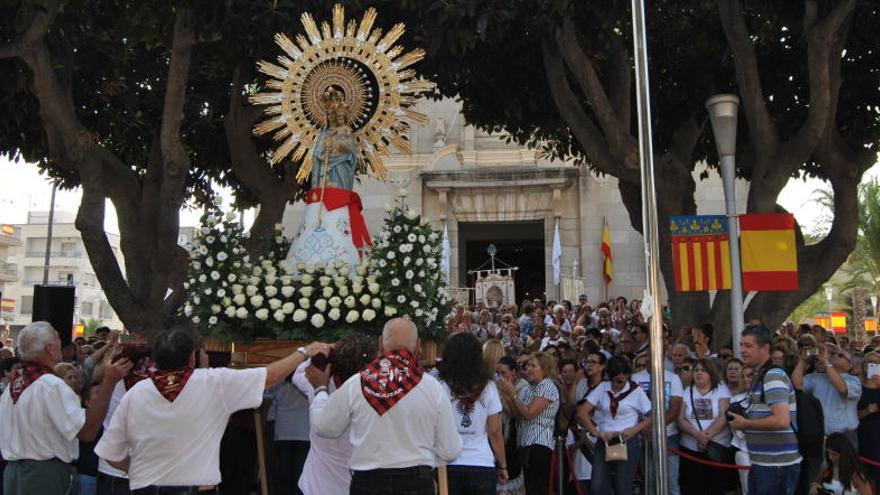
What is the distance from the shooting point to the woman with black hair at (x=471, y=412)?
6020 mm

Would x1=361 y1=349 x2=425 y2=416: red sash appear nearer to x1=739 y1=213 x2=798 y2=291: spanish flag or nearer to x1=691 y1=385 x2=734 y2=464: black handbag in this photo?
x1=691 y1=385 x2=734 y2=464: black handbag

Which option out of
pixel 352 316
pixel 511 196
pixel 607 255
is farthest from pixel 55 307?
pixel 607 255

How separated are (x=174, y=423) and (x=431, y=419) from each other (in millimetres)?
1411

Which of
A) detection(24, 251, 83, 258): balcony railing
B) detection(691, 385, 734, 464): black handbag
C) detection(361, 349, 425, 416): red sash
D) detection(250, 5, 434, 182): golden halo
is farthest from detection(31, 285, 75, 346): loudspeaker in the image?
detection(24, 251, 83, 258): balcony railing

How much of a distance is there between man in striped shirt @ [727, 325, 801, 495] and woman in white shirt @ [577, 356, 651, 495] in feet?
4.86

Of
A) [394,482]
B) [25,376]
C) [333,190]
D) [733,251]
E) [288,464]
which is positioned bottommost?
[288,464]

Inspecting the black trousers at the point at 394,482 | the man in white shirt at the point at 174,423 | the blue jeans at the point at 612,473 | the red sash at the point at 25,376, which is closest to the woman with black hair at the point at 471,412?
the black trousers at the point at 394,482

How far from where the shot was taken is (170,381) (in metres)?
4.61

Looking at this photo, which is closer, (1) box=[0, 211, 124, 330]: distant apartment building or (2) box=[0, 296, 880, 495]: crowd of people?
(2) box=[0, 296, 880, 495]: crowd of people

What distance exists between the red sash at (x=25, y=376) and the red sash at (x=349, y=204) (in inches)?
133

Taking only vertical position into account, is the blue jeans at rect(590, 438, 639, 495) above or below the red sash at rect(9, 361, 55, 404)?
below

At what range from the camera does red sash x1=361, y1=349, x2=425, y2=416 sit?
4.59 metres

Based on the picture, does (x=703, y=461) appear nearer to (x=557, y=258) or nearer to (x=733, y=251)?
(x=733, y=251)

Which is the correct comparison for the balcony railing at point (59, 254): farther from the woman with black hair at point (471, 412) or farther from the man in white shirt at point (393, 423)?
the man in white shirt at point (393, 423)
